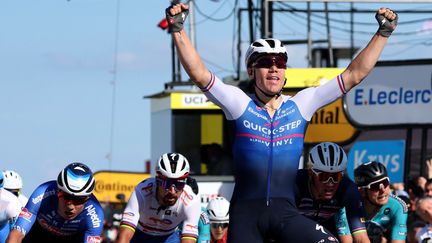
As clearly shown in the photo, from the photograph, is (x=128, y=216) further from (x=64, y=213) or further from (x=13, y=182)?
(x=13, y=182)

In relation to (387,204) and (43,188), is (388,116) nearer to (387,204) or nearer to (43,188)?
(387,204)

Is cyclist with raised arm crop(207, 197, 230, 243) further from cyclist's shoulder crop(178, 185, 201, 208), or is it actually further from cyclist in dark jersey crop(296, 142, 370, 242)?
cyclist in dark jersey crop(296, 142, 370, 242)

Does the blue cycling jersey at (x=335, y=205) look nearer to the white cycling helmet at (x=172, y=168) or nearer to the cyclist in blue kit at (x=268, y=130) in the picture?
the white cycling helmet at (x=172, y=168)

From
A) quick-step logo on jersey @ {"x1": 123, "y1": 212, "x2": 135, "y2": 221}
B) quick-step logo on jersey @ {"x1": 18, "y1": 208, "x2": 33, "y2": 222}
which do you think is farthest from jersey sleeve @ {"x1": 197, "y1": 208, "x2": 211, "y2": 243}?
quick-step logo on jersey @ {"x1": 18, "y1": 208, "x2": 33, "y2": 222}

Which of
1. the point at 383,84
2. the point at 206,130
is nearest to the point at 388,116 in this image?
the point at 383,84

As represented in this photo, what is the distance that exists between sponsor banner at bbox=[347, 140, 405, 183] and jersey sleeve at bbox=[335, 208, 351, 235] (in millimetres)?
9037

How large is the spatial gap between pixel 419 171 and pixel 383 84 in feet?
5.50

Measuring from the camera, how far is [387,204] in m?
13.5

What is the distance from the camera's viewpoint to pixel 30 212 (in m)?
12.4

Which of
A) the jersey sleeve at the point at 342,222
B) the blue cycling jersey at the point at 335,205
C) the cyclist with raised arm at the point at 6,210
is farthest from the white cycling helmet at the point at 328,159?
the cyclist with raised arm at the point at 6,210

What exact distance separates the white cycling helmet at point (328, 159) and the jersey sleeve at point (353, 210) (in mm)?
220

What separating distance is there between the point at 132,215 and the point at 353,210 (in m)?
2.07

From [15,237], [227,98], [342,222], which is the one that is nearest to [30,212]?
[15,237]

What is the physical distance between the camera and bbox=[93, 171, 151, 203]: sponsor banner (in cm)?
2697
